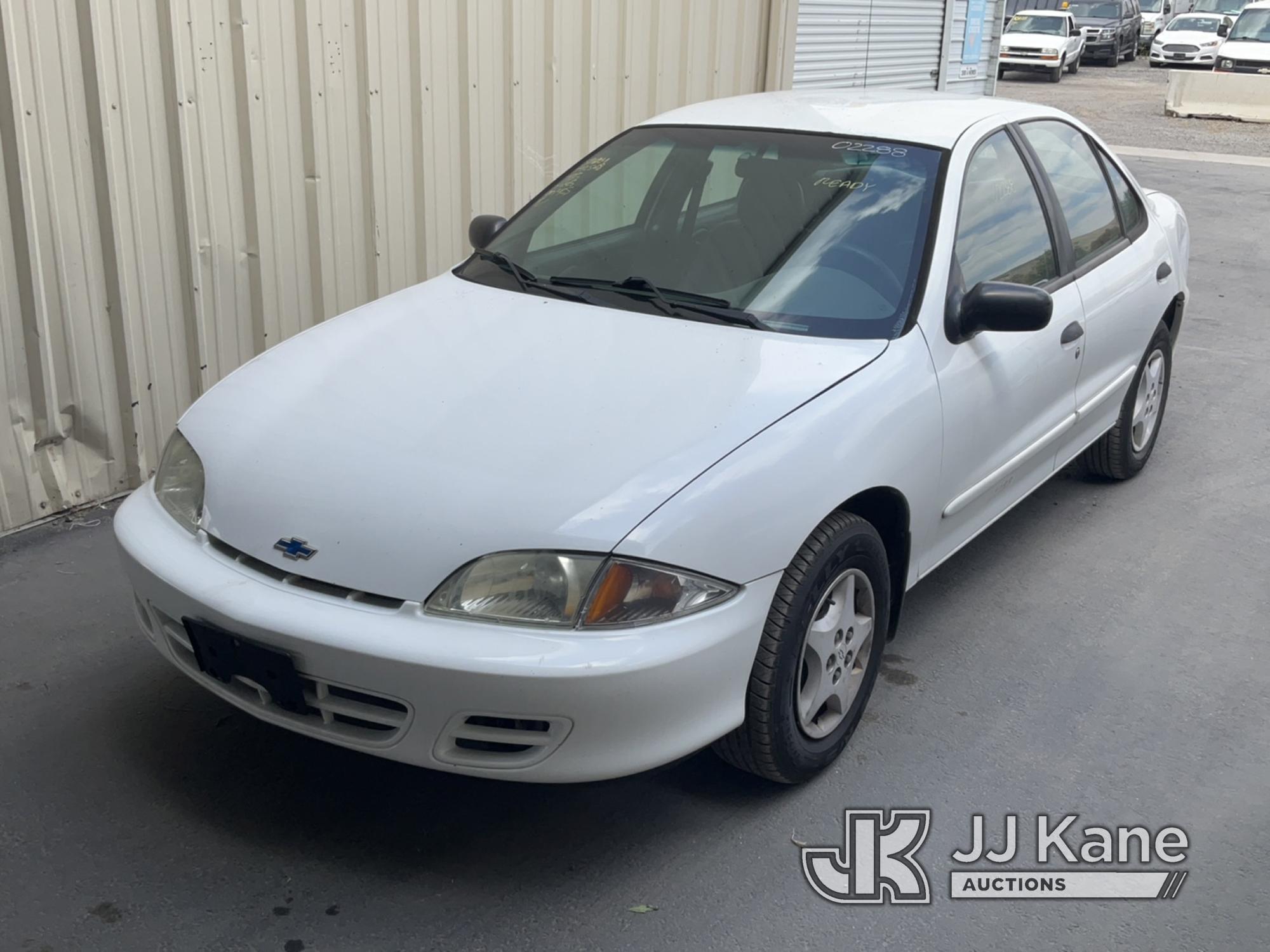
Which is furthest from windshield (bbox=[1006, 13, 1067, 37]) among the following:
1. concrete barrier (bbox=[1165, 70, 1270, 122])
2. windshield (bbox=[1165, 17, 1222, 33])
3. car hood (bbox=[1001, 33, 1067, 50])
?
concrete barrier (bbox=[1165, 70, 1270, 122])

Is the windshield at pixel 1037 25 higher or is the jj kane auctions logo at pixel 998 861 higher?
the windshield at pixel 1037 25

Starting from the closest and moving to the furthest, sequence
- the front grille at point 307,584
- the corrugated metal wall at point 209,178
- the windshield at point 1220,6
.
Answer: the front grille at point 307,584 < the corrugated metal wall at point 209,178 < the windshield at point 1220,6

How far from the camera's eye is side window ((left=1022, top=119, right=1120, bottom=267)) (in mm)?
4430

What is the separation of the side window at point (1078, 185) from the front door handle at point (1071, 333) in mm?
295

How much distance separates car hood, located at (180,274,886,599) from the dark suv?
1163 inches

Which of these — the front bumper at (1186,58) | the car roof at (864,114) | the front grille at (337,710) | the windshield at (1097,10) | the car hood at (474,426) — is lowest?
the front bumper at (1186,58)

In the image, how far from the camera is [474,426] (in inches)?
116

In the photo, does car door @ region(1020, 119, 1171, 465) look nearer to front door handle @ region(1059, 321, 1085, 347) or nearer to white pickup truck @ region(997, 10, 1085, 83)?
front door handle @ region(1059, 321, 1085, 347)

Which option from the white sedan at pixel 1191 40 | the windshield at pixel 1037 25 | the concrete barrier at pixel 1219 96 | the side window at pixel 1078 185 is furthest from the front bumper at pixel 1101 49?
the side window at pixel 1078 185

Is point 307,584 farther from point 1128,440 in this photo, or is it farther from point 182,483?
point 1128,440

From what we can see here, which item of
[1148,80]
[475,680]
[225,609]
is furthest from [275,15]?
[1148,80]

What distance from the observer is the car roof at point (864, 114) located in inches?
156

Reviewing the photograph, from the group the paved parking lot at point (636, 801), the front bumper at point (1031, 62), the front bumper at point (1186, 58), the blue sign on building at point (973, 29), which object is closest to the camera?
the paved parking lot at point (636, 801)

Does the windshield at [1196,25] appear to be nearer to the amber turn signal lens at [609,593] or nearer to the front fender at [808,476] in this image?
the front fender at [808,476]
